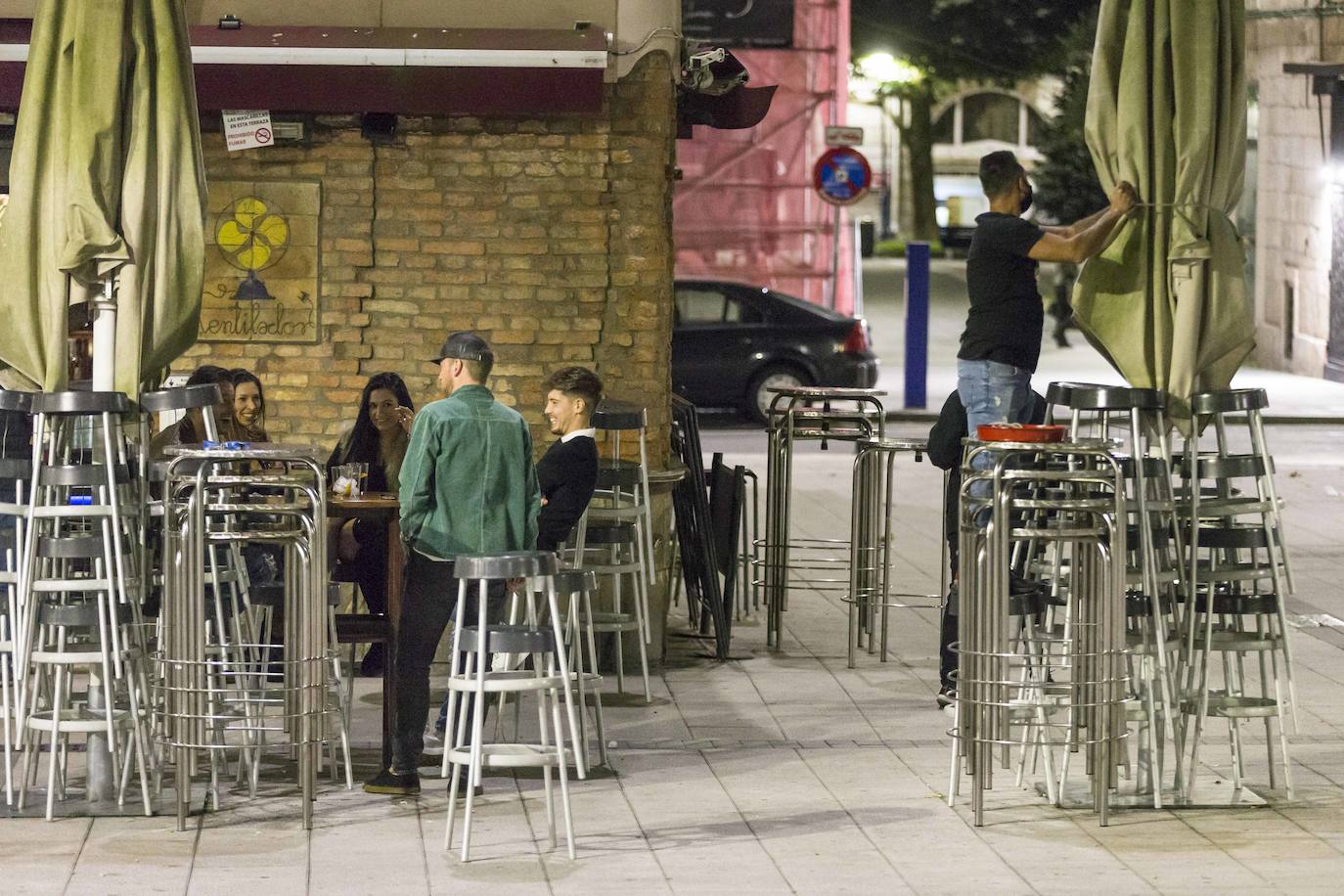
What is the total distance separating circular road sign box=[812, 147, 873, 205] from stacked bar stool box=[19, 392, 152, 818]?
17140mm

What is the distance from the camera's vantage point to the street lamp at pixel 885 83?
37.7 m

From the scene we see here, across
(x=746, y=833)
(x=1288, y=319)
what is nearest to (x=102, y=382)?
(x=746, y=833)

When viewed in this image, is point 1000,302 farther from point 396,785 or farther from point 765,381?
point 765,381

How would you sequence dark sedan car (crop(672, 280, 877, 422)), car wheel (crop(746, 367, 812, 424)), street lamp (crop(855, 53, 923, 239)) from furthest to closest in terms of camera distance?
street lamp (crop(855, 53, 923, 239)) < car wheel (crop(746, 367, 812, 424)) < dark sedan car (crop(672, 280, 877, 422))

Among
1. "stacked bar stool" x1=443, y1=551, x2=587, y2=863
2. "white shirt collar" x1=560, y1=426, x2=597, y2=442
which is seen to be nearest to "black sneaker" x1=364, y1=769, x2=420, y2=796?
"stacked bar stool" x1=443, y1=551, x2=587, y2=863

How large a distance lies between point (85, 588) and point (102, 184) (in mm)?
1516

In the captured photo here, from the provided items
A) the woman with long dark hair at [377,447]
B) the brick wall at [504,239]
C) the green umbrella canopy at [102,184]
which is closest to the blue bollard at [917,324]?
the brick wall at [504,239]

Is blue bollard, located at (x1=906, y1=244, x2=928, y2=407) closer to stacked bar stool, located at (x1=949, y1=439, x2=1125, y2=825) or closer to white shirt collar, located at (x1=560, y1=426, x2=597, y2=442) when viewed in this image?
white shirt collar, located at (x1=560, y1=426, x2=597, y2=442)

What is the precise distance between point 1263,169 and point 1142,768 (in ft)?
78.1

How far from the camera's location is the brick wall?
1044 cm

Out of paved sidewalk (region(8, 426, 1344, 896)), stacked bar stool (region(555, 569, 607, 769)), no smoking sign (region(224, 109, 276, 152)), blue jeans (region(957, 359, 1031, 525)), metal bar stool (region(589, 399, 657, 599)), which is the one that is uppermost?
no smoking sign (region(224, 109, 276, 152))

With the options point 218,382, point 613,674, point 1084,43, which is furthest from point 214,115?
point 1084,43

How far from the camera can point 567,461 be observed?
888cm

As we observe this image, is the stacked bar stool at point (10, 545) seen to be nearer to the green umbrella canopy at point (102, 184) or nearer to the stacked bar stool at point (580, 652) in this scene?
the green umbrella canopy at point (102, 184)
